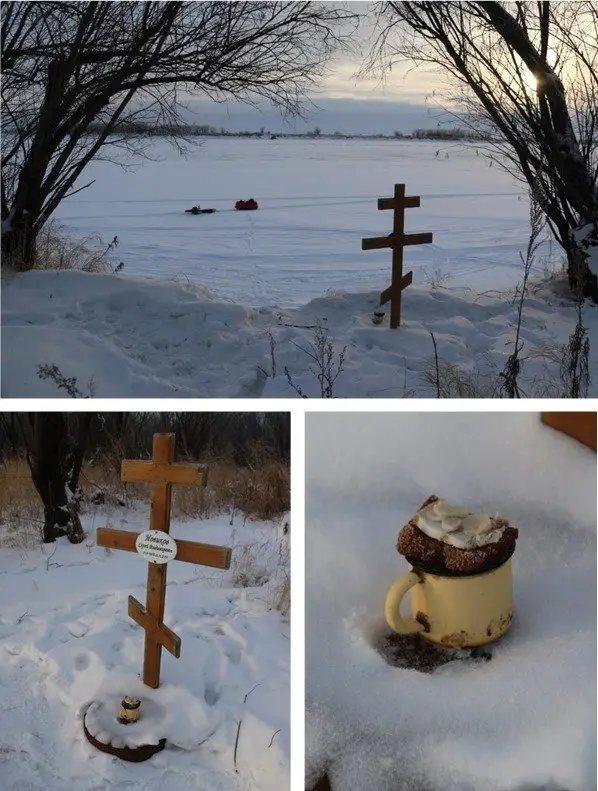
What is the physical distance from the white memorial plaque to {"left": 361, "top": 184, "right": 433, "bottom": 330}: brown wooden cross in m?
0.99

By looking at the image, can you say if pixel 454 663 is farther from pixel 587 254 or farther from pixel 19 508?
pixel 587 254

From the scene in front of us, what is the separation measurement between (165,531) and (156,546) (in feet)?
0.10

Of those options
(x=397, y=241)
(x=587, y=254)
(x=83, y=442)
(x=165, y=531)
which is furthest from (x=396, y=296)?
(x=165, y=531)

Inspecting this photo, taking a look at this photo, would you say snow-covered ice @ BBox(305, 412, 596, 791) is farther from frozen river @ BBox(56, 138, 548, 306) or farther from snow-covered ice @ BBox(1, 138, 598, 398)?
frozen river @ BBox(56, 138, 548, 306)

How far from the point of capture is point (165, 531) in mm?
1326

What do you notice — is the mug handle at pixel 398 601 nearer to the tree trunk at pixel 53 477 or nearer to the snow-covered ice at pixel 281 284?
the snow-covered ice at pixel 281 284

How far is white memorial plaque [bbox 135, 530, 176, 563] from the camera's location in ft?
4.31

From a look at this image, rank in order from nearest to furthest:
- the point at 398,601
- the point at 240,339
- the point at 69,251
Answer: the point at 398,601
the point at 240,339
the point at 69,251

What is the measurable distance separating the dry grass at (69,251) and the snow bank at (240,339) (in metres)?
0.13

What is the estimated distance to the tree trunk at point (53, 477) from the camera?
1808mm

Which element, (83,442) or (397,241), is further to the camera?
(397,241)

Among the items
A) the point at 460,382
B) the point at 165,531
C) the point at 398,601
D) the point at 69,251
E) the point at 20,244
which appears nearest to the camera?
the point at 398,601

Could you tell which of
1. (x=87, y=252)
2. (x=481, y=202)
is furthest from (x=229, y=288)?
(x=481, y=202)

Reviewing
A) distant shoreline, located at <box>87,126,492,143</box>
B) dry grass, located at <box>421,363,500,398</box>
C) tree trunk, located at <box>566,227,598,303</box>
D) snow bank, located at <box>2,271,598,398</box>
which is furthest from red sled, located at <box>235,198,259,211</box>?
tree trunk, located at <box>566,227,598,303</box>
